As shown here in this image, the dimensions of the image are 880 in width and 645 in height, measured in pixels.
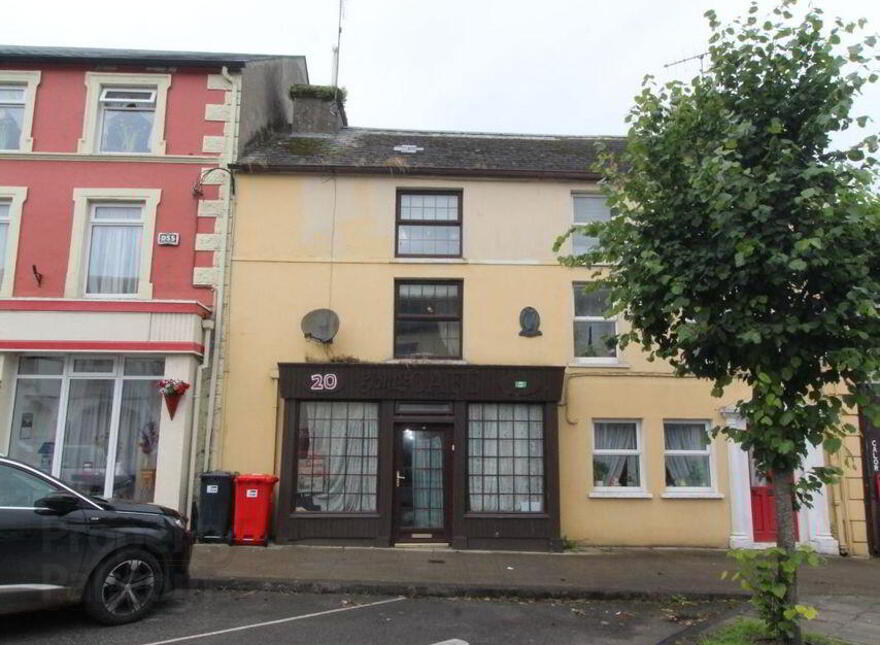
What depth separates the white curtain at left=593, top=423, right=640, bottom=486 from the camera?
1199cm

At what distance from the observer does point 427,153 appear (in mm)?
13648

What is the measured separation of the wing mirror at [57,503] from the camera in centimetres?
625

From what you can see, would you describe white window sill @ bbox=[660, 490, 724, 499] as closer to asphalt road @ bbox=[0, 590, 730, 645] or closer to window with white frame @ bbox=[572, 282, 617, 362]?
window with white frame @ bbox=[572, 282, 617, 362]

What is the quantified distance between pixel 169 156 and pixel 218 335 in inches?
135

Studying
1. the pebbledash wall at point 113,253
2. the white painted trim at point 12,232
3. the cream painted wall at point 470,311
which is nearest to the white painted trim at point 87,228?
the pebbledash wall at point 113,253

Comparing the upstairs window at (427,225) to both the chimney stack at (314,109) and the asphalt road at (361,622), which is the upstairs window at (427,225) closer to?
the chimney stack at (314,109)

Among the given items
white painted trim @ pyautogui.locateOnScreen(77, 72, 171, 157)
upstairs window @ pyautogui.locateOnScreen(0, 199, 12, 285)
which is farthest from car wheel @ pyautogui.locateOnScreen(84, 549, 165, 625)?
white painted trim @ pyautogui.locateOnScreen(77, 72, 171, 157)

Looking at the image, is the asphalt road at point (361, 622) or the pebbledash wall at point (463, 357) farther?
the pebbledash wall at point (463, 357)

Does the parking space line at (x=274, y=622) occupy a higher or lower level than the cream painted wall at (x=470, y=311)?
lower

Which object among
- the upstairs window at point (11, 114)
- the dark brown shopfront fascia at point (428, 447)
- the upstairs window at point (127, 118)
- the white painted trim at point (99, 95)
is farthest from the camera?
the upstairs window at point (127, 118)

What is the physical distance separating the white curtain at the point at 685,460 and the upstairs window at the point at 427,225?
5.10 m

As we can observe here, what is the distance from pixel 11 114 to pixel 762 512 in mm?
15461

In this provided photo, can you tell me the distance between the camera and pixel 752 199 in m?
5.56

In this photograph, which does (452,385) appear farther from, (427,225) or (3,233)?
(3,233)
